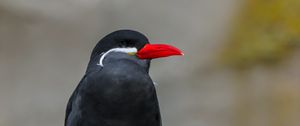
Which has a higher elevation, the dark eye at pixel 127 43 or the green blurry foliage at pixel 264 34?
the dark eye at pixel 127 43

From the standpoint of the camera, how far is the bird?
3.54 metres

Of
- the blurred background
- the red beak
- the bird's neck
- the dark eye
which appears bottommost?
the blurred background

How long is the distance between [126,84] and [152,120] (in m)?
0.22

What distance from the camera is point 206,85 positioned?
5.69 metres

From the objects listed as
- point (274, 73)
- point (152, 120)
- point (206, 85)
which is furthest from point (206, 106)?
point (152, 120)

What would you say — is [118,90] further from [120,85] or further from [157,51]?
[157,51]

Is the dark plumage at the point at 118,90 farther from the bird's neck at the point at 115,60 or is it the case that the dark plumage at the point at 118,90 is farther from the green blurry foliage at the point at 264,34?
the green blurry foliage at the point at 264,34

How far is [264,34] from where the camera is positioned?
18.5 feet

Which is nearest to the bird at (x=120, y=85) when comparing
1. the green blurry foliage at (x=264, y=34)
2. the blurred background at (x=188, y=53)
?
the blurred background at (x=188, y=53)

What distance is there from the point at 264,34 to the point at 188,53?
546mm

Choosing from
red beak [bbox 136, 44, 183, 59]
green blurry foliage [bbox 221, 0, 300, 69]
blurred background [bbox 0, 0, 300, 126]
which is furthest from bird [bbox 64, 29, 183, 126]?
green blurry foliage [bbox 221, 0, 300, 69]

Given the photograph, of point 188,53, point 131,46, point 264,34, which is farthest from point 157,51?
point 264,34

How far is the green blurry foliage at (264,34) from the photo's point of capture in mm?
5633

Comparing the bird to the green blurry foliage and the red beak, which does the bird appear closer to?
the red beak
